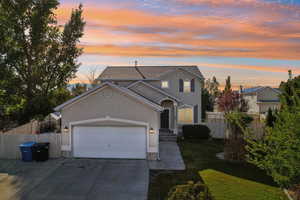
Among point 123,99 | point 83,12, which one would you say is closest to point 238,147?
point 123,99

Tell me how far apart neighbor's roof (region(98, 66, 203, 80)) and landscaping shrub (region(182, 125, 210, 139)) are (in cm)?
545

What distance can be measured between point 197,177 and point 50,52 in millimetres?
21207

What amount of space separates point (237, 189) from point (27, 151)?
11242 millimetres

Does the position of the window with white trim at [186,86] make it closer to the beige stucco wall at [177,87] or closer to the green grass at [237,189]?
the beige stucco wall at [177,87]

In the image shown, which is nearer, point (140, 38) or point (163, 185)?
point (163, 185)

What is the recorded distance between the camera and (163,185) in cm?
937

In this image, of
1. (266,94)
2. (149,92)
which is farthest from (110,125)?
(266,94)

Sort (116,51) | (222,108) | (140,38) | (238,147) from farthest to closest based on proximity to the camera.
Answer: (222,108) → (116,51) → (140,38) → (238,147)

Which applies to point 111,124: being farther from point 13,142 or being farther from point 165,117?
point 165,117

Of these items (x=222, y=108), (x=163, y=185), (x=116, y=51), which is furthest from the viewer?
(x=222, y=108)

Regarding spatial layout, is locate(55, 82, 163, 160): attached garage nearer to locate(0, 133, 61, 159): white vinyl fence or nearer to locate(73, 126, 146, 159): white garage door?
locate(73, 126, 146, 159): white garage door

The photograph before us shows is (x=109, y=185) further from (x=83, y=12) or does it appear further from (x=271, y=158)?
(x=83, y=12)

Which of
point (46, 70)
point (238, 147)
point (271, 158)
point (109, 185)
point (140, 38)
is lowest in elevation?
point (109, 185)

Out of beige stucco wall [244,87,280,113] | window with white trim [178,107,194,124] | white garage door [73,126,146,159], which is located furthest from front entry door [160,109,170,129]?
beige stucco wall [244,87,280,113]
